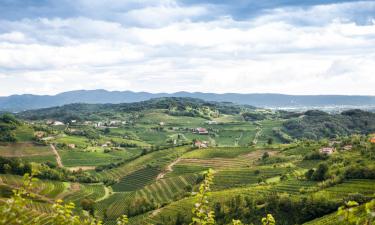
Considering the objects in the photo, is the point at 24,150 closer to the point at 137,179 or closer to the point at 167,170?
the point at 137,179

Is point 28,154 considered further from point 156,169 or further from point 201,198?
point 201,198

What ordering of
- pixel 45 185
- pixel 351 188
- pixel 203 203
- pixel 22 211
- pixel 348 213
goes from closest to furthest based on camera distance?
pixel 348 213 → pixel 22 211 → pixel 203 203 → pixel 351 188 → pixel 45 185

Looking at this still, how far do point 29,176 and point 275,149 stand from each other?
14394 centimetres

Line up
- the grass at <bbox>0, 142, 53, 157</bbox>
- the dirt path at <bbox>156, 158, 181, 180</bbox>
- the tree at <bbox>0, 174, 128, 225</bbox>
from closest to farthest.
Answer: the tree at <bbox>0, 174, 128, 225</bbox>, the dirt path at <bbox>156, 158, 181, 180</bbox>, the grass at <bbox>0, 142, 53, 157</bbox>

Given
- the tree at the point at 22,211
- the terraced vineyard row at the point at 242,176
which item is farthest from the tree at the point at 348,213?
the terraced vineyard row at the point at 242,176

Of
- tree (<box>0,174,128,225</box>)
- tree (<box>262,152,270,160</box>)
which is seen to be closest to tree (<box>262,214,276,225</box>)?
tree (<box>0,174,128,225</box>)

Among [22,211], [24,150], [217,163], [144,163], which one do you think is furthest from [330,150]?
[24,150]

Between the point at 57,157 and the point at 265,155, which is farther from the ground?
the point at 265,155

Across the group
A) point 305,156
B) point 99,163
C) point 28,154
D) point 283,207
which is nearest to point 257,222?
point 283,207

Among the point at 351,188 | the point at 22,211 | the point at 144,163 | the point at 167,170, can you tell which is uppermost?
the point at 22,211

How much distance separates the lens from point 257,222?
74188 mm

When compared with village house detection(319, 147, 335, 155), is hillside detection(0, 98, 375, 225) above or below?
below

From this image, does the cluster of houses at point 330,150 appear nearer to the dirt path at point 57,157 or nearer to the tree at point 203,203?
the dirt path at point 57,157

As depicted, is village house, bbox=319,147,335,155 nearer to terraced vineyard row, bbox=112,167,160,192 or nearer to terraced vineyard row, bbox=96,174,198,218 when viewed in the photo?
terraced vineyard row, bbox=96,174,198,218
